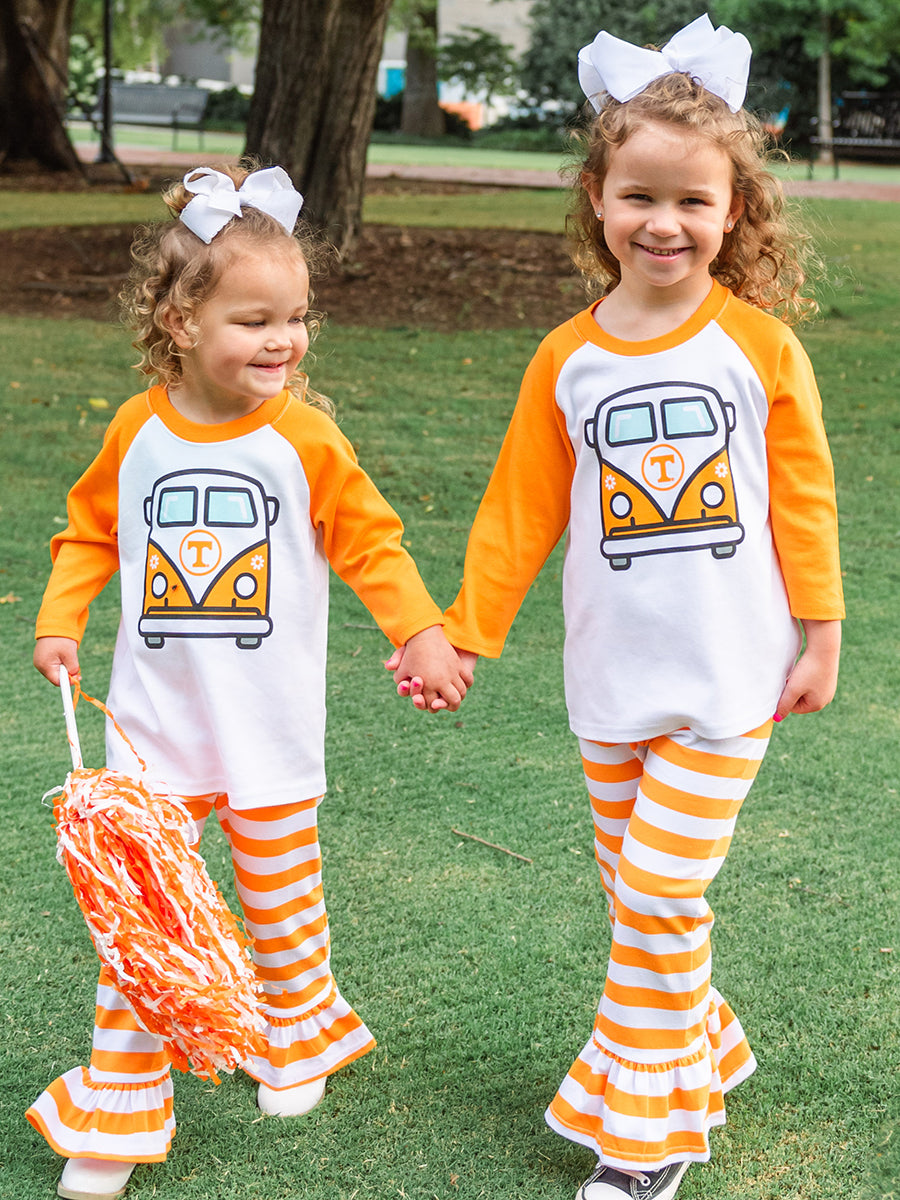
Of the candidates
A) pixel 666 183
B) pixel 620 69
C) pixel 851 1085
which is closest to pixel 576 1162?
pixel 851 1085

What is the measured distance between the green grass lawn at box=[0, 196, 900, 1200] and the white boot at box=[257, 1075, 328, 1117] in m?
0.03

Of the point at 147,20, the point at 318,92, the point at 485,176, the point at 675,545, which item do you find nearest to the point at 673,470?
the point at 675,545

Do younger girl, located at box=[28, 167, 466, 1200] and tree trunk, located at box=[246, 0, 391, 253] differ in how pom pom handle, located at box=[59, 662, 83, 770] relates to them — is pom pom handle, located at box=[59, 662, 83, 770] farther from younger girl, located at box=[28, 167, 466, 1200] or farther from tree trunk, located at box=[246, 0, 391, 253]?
tree trunk, located at box=[246, 0, 391, 253]

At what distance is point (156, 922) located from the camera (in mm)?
2090

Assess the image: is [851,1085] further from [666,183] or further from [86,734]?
[86,734]

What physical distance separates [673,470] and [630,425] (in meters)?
0.10

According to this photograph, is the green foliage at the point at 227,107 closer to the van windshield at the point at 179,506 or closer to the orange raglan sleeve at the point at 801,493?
the van windshield at the point at 179,506

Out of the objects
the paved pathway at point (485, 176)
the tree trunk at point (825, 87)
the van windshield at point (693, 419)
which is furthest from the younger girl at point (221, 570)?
the tree trunk at point (825, 87)

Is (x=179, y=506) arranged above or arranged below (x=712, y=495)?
below

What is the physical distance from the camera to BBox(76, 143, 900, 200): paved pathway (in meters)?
19.9

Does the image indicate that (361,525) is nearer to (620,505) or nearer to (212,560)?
(212,560)

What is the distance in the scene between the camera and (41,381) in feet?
25.6

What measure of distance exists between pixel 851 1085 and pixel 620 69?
6.13 ft

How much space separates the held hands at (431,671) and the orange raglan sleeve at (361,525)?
22 mm
